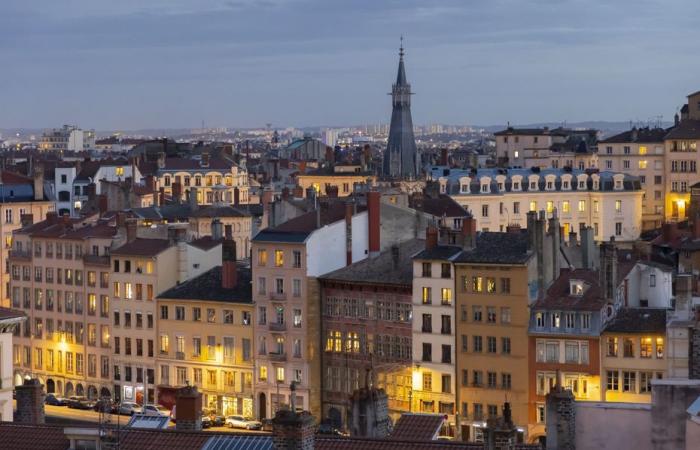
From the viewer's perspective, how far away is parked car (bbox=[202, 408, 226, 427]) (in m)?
82.9

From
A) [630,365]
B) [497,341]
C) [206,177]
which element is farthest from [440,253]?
[206,177]

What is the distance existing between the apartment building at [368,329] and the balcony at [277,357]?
5.93 feet

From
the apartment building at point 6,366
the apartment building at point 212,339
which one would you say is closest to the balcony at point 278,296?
the apartment building at point 212,339

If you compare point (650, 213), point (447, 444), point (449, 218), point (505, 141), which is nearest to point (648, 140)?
point (650, 213)

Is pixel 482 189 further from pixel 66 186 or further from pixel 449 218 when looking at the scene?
pixel 66 186

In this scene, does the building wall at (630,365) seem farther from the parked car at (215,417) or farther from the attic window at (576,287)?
the parked car at (215,417)

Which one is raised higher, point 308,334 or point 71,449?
point 71,449

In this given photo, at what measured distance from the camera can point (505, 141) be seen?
183 m

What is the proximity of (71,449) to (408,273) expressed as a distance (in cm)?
4918

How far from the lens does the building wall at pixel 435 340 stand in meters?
80.3

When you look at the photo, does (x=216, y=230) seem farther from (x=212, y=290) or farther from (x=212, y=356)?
(x=212, y=356)

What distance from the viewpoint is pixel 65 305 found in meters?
97.3

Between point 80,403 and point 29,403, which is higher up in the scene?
point 29,403

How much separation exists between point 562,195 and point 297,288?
57.6 meters
